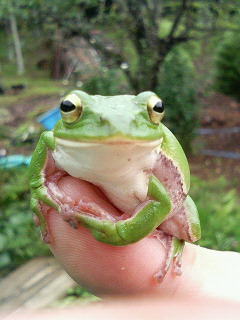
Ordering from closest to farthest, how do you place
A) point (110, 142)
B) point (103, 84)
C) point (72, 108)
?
point (110, 142)
point (72, 108)
point (103, 84)

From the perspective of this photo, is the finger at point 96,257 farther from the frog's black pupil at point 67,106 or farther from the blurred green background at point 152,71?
the blurred green background at point 152,71

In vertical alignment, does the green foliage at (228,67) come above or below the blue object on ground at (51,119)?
below

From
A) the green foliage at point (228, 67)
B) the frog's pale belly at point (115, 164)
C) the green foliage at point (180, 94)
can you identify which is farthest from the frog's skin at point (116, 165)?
the green foliage at point (228, 67)

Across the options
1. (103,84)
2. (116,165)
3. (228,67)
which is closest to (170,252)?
(116,165)

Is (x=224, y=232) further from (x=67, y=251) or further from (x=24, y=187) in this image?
(x=67, y=251)

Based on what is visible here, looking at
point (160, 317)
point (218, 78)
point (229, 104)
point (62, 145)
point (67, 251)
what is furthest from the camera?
point (229, 104)

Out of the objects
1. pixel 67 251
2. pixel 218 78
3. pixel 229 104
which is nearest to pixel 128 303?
pixel 67 251

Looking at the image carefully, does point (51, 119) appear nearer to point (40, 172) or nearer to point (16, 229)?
point (16, 229)
